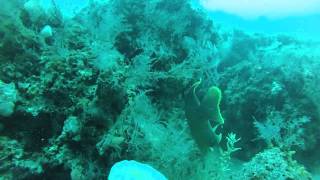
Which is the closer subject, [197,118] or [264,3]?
[197,118]

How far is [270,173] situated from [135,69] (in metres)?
2.15

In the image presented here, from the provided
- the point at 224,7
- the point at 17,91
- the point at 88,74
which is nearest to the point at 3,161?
the point at 17,91

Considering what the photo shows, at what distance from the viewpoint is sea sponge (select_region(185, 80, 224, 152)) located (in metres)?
4.96

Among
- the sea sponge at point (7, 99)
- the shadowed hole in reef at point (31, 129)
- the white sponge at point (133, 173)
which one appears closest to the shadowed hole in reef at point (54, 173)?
the shadowed hole in reef at point (31, 129)

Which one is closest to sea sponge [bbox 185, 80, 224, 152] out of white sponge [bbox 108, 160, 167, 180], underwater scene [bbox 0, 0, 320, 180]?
underwater scene [bbox 0, 0, 320, 180]

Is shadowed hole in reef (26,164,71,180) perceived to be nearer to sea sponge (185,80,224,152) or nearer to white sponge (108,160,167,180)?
white sponge (108,160,167,180)

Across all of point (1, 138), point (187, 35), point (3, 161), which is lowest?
point (3, 161)

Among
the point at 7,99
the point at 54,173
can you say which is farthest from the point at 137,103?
the point at 7,99

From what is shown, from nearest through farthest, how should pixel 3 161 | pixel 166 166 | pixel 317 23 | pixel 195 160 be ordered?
pixel 3 161 < pixel 166 166 < pixel 195 160 < pixel 317 23

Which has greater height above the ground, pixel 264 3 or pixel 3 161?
pixel 264 3

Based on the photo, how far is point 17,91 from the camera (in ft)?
11.2

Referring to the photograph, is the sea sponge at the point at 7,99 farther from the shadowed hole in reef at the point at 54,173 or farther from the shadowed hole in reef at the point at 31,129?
the shadowed hole in reef at the point at 54,173

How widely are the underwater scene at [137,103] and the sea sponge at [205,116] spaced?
0.02 m

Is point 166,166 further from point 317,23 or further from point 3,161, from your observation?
point 317,23
